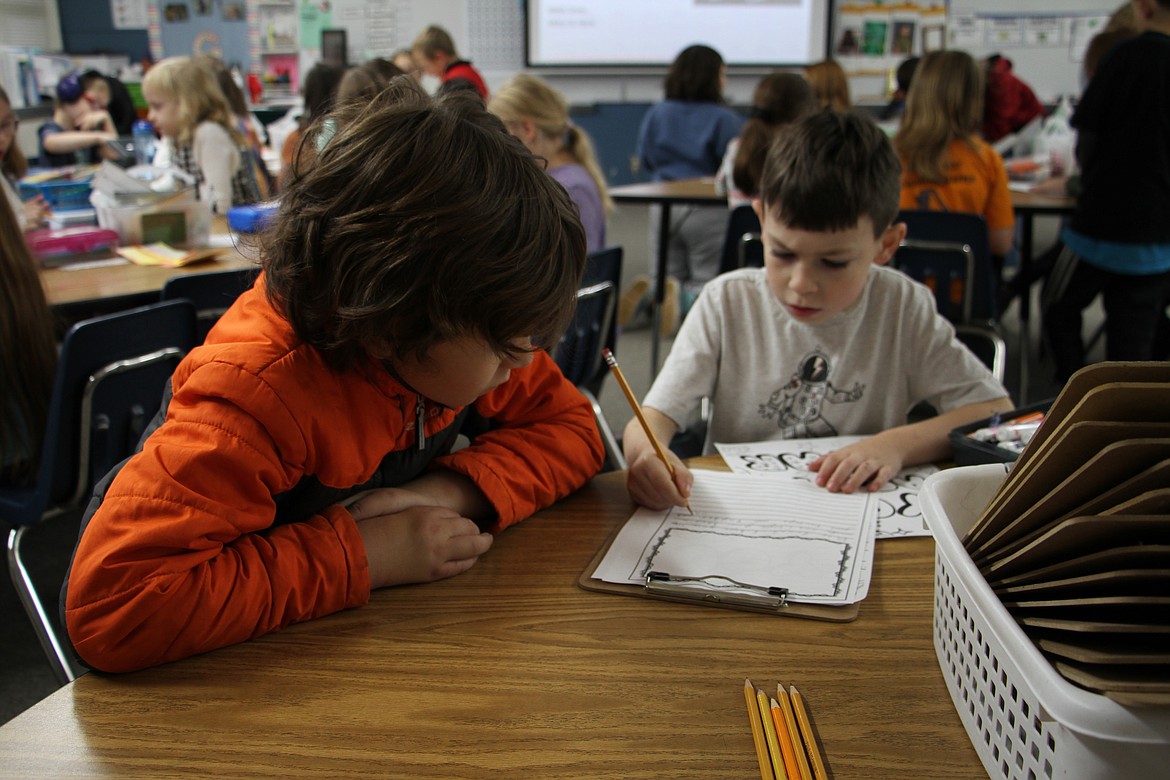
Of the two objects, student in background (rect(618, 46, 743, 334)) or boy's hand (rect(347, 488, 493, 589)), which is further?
student in background (rect(618, 46, 743, 334))

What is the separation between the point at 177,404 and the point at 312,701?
0.28 metres

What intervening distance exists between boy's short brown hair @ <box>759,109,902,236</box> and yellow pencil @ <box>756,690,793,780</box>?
2.86 feet

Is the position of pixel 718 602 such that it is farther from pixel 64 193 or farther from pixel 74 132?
pixel 74 132

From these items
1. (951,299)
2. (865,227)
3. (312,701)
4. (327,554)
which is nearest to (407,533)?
(327,554)

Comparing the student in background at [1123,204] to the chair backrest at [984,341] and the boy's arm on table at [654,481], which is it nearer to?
the chair backrest at [984,341]

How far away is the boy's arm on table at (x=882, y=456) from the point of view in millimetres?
1088

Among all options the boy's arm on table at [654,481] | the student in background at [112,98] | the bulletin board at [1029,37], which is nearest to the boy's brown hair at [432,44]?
the student in background at [112,98]

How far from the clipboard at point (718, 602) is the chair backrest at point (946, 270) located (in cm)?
171

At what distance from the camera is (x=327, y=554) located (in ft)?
2.64

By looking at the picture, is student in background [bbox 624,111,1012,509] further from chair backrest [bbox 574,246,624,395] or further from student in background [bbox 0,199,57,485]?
student in background [bbox 0,199,57,485]

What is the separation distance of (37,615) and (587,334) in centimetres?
120

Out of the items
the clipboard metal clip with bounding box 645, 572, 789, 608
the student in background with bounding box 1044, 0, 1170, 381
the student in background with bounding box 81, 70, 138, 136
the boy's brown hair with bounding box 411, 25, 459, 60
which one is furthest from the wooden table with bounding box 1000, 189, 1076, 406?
the student in background with bounding box 81, 70, 138, 136

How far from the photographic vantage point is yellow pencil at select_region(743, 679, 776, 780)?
23.3 inches

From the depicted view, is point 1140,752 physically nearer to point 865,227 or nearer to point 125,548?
point 125,548
